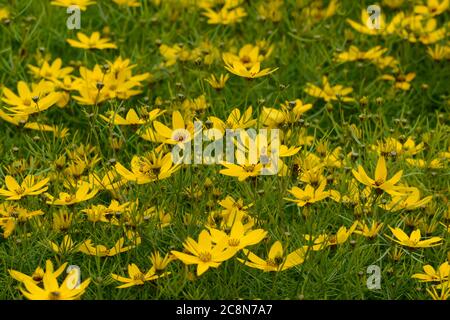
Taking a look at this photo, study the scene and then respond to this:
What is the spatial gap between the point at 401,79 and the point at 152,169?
118 centimetres

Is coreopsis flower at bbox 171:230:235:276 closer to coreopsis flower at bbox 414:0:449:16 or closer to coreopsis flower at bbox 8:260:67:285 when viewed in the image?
coreopsis flower at bbox 8:260:67:285

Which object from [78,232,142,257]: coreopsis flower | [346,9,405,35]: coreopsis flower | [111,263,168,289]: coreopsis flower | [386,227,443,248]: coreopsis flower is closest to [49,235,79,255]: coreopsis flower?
[78,232,142,257]: coreopsis flower

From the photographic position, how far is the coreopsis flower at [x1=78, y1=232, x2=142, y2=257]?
74.7 inches

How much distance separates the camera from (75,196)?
1955 millimetres

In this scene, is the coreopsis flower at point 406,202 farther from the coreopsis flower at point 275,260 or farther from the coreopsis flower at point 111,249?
the coreopsis flower at point 111,249

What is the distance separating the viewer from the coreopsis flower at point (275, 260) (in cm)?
179

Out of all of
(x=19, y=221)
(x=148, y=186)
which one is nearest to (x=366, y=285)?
(x=148, y=186)

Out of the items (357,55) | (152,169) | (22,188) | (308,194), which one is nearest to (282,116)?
(308,194)

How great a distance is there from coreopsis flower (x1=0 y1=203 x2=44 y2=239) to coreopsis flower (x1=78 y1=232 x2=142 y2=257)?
0.37ft

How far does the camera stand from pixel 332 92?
2.70 m
